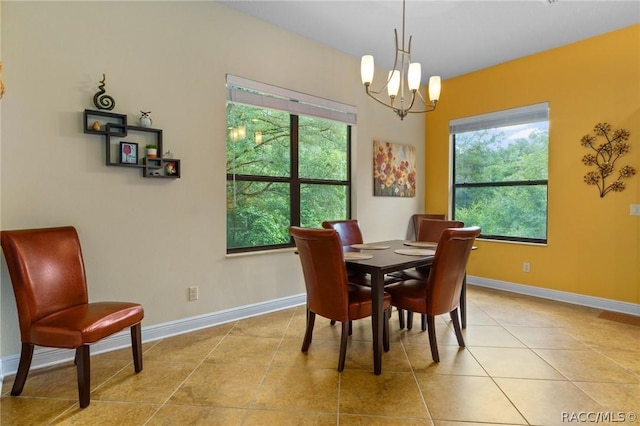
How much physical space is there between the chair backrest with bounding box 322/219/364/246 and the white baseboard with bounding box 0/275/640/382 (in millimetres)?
874

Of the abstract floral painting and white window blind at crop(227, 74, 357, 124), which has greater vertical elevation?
white window blind at crop(227, 74, 357, 124)

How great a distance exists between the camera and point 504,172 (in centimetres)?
430

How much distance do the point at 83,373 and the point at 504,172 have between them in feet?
15.3

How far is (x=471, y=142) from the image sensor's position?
4.64 meters

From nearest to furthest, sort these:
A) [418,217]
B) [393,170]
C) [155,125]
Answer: [155,125]
[393,170]
[418,217]

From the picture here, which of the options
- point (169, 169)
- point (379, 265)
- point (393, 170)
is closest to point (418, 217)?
point (393, 170)

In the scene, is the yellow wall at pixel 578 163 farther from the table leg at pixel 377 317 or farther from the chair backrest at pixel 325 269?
the chair backrest at pixel 325 269

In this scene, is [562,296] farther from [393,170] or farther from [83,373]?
[83,373]

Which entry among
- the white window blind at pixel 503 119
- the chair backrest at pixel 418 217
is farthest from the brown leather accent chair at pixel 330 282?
the white window blind at pixel 503 119

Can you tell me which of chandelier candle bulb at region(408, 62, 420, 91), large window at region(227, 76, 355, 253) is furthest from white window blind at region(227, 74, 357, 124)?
chandelier candle bulb at region(408, 62, 420, 91)

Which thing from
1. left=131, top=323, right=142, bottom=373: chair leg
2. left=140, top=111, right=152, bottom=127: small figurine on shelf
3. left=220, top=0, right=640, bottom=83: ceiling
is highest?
left=220, top=0, right=640, bottom=83: ceiling

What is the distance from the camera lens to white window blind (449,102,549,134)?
154 inches

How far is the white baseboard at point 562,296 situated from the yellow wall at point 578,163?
0.05 m

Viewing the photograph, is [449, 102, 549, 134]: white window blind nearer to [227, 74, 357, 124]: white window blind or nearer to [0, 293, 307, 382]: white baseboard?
[227, 74, 357, 124]: white window blind
